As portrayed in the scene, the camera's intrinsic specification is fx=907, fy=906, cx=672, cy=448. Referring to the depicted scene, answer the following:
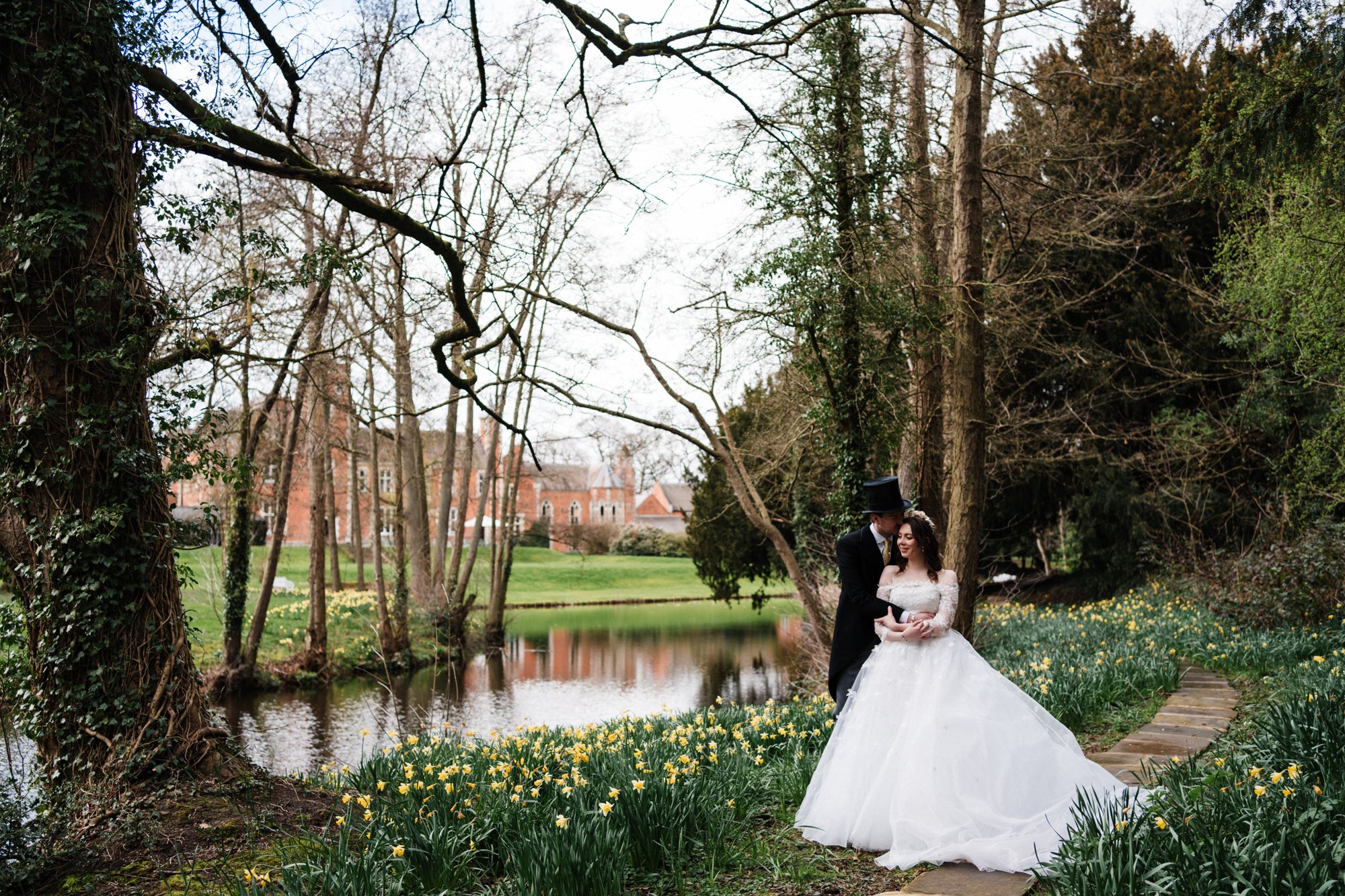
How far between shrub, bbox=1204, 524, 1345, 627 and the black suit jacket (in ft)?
24.0

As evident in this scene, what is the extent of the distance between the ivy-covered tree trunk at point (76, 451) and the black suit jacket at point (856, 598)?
3597 mm

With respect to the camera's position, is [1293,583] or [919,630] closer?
[919,630]

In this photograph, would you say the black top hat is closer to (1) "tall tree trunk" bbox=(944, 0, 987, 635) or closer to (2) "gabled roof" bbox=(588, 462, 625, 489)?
(1) "tall tree trunk" bbox=(944, 0, 987, 635)

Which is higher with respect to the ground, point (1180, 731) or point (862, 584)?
point (862, 584)

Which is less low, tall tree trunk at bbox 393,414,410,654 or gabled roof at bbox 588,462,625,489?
gabled roof at bbox 588,462,625,489

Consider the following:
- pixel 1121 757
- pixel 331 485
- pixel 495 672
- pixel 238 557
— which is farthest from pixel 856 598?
pixel 331 485

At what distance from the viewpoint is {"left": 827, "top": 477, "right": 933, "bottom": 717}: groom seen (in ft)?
16.1

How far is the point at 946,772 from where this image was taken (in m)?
4.16

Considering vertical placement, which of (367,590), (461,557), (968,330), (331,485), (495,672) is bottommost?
(495,672)

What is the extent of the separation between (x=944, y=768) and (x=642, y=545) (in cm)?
4398

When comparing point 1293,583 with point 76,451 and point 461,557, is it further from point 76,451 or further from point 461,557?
point 461,557

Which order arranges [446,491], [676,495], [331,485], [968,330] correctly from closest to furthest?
[968,330] → [331,485] → [446,491] → [676,495]

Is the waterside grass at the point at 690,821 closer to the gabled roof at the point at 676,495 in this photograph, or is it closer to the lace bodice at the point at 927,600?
the lace bodice at the point at 927,600

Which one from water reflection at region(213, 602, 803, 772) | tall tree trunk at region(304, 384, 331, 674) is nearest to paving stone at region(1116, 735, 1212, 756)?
water reflection at region(213, 602, 803, 772)
